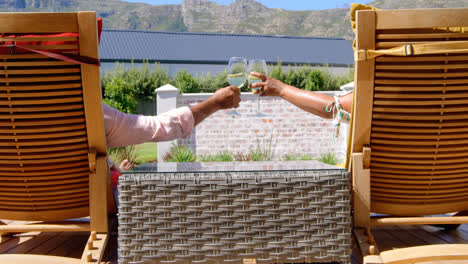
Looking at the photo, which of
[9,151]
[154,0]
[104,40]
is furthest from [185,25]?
[9,151]

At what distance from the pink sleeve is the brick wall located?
6.17 meters

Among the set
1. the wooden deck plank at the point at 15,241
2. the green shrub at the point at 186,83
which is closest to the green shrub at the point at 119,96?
the green shrub at the point at 186,83

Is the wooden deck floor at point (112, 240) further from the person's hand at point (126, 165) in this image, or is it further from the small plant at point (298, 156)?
the small plant at point (298, 156)

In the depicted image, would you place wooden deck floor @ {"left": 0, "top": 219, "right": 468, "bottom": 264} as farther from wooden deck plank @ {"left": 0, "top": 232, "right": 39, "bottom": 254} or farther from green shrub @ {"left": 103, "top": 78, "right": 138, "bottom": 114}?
green shrub @ {"left": 103, "top": 78, "right": 138, "bottom": 114}

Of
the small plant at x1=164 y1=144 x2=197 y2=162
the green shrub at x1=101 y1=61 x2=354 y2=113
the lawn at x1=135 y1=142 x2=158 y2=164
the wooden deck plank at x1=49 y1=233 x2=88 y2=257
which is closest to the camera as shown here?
the wooden deck plank at x1=49 y1=233 x2=88 y2=257

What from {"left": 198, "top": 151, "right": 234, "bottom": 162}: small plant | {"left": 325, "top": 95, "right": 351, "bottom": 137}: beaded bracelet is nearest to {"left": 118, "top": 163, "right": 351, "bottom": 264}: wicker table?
{"left": 325, "top": 95, "right": 351, "bottom": 137}: beaded bracelet

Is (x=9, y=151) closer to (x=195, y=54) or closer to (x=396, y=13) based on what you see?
(x=396, y=13)

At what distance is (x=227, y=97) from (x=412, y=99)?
0.88 meters

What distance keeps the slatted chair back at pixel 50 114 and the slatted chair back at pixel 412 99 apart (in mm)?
1018

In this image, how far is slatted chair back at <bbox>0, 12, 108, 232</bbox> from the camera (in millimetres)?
1338

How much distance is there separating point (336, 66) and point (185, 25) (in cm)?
8220

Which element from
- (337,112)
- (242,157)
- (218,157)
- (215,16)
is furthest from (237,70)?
(215,16)

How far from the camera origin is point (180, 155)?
735 cm

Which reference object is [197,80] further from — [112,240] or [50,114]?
[50,114]
